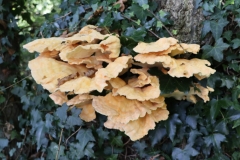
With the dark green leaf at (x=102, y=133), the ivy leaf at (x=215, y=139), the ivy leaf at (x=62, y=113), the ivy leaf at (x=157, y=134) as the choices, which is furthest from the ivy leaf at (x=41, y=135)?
the ivy leaf at (x=215, y=139)

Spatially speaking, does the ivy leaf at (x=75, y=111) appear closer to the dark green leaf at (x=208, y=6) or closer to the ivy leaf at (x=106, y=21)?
the ivy leaf at (x=106, y=21)

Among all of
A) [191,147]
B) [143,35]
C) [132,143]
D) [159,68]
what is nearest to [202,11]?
[143,35]

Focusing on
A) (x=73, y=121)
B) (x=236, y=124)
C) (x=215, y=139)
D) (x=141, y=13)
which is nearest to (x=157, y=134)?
(x=215, y=139)

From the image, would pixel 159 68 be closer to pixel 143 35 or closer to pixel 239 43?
pixel 143 35

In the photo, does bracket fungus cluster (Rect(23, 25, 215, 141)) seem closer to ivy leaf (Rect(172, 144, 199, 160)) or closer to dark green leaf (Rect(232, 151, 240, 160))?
ivy leaf (Rect(172, 144, 199, 160))

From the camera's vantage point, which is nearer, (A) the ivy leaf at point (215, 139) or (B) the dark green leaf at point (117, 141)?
(A) the ivy leaf at point (215, 139)

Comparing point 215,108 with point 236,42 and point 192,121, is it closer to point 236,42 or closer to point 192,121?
point 192,121

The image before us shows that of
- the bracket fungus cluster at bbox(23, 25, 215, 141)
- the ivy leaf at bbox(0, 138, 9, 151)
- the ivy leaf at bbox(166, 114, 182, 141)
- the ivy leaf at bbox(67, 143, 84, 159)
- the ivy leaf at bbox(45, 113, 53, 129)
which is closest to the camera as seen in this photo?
the bracket fungus cluster at bbox(23, 25, 215, 141)

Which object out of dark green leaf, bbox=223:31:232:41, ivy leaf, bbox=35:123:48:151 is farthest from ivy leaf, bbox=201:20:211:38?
ivy leaf, bbox=35:123:48:151
